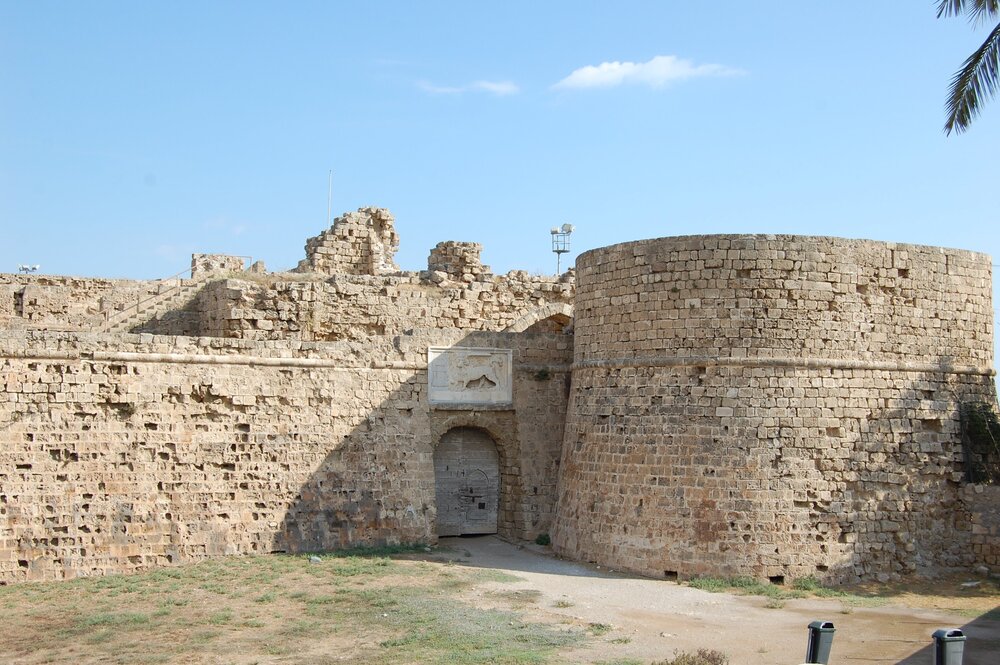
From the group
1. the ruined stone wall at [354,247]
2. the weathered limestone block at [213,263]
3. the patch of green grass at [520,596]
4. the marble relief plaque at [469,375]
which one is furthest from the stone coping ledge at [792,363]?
the weathered limestone block at [213,263]

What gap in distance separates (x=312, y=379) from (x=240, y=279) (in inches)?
147

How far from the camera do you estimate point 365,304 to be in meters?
17.4

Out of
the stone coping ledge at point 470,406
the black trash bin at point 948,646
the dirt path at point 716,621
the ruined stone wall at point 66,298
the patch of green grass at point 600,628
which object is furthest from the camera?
the ruined stone wall at point 66,298

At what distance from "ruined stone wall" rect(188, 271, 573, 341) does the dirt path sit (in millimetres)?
5319

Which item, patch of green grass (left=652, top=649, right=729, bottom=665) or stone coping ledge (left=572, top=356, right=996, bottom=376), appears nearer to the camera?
patch of green grass (left=652, top=649, right=729, bottom=665)

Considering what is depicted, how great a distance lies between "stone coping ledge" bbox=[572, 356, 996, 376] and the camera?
13.7 meters

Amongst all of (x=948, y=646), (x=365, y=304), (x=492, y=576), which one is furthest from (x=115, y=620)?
(x=948, y=646)

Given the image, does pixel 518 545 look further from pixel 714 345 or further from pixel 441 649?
pixel 441 649

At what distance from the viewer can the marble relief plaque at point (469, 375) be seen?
16.2 m

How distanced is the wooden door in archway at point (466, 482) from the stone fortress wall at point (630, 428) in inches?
30.3

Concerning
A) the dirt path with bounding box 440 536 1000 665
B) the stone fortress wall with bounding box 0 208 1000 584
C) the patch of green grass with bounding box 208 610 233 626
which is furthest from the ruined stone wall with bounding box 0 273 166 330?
the dirt path with bounding box 440 536 1000 665

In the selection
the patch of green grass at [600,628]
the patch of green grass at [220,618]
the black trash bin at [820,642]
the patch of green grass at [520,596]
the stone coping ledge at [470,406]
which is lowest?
the patch of green grass at [600,628]

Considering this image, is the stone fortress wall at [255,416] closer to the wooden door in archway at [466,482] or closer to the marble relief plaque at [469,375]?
the marble relief plaque at [469,375]

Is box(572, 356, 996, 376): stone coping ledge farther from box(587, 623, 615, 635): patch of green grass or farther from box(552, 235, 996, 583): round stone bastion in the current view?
box(587, 623, 615, 635): patch of green grass
